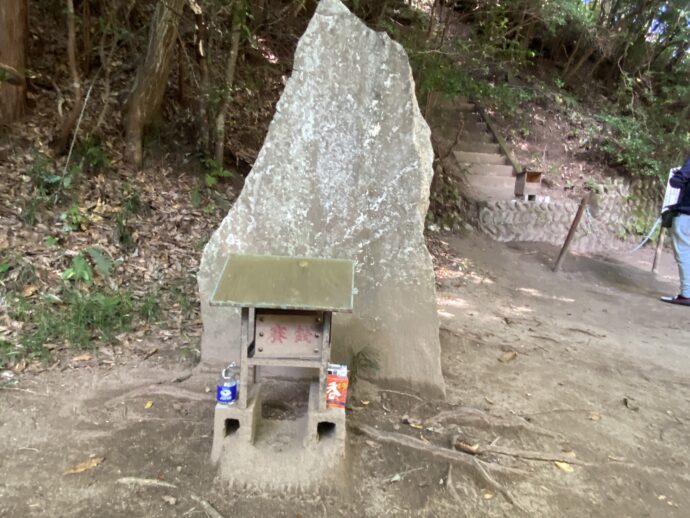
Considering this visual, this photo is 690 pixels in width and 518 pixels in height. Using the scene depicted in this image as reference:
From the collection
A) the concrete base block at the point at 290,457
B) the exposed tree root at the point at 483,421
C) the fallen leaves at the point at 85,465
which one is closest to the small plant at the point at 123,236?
the fallen leaves at the point at 85,465

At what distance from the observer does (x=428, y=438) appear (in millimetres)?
3215

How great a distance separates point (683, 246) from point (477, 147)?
5185mm

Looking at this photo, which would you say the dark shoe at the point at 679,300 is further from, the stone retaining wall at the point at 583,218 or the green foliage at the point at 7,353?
the green foliage at the point at 7,353

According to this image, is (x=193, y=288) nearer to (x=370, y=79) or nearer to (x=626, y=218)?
(x=370, y=79)

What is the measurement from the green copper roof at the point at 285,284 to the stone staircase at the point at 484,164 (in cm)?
790

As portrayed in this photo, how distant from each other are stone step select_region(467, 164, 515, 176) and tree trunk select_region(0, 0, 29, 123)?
7956mm

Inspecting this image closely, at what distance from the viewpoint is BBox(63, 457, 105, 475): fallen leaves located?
8.87 ft

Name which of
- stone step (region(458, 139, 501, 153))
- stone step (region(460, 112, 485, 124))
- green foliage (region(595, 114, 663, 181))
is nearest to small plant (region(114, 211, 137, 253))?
stone step (region(458, 139, 501, 153))

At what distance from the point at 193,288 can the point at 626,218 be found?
32.6 feet

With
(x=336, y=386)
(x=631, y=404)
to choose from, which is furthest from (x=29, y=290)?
(x=631, y=404)

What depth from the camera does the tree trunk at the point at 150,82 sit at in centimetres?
605

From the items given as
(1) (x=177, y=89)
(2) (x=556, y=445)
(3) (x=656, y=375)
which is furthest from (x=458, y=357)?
(1) (x=177, y=89)

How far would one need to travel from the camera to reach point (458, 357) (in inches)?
181

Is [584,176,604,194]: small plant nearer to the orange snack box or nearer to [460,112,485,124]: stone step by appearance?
[460,112,485,124]: stone step
